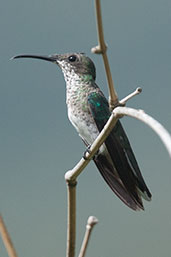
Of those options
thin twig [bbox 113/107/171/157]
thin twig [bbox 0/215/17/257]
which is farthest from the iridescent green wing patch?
thin twig [bbox 0/215/17/257]

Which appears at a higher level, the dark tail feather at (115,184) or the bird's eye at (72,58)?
the bird's eye at (72,58)

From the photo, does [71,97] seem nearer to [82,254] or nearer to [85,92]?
[85,92]

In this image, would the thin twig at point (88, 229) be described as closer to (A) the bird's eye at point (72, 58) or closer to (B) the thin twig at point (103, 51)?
(B) the thin twig at point (103, 51)

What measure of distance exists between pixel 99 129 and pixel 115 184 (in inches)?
12.9

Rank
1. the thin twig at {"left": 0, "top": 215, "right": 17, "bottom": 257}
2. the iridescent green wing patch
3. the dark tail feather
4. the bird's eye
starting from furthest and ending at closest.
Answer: the bird's eye
the iridescent green wing patch
the dark tail feather
the thin twig at {"left": 0, "top": 215, "right": 17, "bottom": 257}

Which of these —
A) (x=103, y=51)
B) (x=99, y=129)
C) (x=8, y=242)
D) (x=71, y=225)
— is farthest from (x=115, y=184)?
(x=8, y=242)

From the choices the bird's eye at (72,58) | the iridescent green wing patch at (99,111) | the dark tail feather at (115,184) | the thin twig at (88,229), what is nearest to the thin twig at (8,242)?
the thin twig at (88,229)

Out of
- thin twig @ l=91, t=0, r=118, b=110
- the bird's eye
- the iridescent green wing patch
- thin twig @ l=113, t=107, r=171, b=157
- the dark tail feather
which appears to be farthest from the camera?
the bird's eye

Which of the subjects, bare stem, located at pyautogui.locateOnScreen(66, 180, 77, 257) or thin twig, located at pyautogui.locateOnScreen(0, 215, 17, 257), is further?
bare stem, located at pyautogui.locateOnScreen(66, 180, 77, 257)

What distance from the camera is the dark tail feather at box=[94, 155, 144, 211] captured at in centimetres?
199

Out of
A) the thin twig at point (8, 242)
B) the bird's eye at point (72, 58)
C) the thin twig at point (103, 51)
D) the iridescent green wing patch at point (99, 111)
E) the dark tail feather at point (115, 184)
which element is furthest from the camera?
the bird's eye at point (72, 58)

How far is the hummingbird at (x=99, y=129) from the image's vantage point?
2.08 metres

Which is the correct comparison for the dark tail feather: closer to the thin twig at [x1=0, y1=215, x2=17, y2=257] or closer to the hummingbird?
the hummingbird

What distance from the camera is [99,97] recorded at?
252 cm
